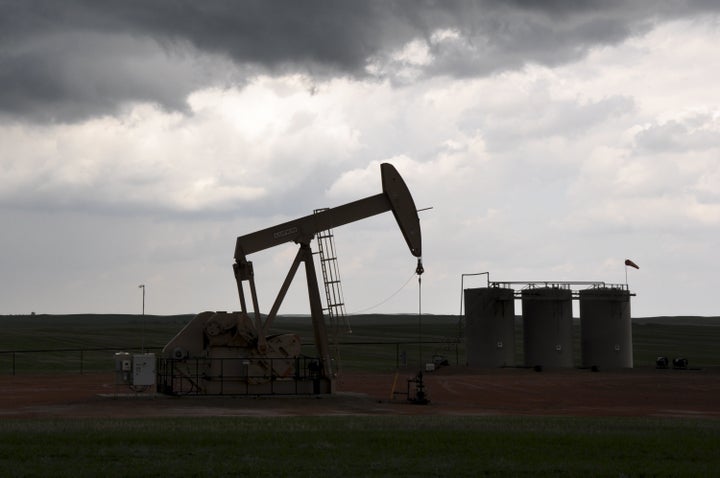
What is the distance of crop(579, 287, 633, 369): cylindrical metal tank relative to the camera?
59719mm

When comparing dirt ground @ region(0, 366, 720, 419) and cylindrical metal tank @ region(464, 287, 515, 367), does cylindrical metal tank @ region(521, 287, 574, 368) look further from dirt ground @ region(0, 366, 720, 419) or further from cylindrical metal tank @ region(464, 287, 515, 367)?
dirt ground @ region(0, 366, 720, 419)

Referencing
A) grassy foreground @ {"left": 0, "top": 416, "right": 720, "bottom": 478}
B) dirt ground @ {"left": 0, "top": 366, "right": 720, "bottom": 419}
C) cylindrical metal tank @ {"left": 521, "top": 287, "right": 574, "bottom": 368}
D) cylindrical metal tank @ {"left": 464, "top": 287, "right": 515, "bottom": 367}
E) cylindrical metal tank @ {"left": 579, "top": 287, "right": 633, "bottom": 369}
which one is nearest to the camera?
grassy foreground @ {"left": 0, "top": 416, "right": 720, "bottom": 478}

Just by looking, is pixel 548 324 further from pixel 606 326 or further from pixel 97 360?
pixel 97 360

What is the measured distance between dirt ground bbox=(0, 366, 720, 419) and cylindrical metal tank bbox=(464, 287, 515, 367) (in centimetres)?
262

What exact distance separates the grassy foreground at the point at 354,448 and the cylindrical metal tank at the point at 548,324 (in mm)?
31985

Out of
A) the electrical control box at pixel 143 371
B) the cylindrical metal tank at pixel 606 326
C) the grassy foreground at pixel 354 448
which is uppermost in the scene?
the cylindrical metal tank at pixel 606 326

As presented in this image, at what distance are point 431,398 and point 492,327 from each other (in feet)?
63.8

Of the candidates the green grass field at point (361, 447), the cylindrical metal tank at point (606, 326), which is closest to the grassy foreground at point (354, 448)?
the green grass field at point (361, 447)

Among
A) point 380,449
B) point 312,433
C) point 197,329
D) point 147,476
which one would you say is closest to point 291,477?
point 147,476

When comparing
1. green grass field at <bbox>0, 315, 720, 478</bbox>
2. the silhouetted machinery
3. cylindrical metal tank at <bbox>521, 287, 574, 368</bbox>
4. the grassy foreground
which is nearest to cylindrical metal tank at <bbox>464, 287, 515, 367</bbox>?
cylindrical metal tank at <bbox>521, 287, 574, 368</bbox>

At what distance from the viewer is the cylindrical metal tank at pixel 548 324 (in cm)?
5825

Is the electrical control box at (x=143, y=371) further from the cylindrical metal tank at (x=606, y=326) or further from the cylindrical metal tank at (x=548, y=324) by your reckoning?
the cylindrical metal tank at (x=606, y=326)

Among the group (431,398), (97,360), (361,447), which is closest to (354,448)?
(361,447)

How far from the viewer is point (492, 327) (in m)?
57.9
